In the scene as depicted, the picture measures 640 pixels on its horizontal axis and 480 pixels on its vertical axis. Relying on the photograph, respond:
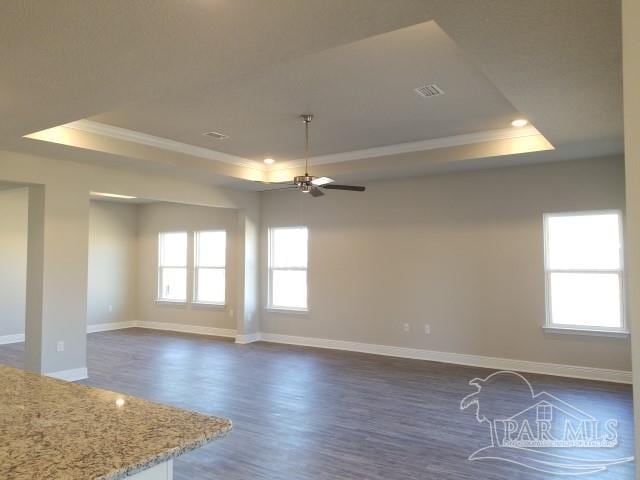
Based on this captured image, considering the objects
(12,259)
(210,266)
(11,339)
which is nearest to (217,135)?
(210,266)

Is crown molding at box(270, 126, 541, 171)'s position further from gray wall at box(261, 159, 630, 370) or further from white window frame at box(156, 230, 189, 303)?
white window frame at box(156, 230, 189, 303)

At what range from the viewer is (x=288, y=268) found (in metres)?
8.19

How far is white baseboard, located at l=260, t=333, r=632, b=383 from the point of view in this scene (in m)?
5.52

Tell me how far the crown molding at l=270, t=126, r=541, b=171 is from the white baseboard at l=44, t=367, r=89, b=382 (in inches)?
155

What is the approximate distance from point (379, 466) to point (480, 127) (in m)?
3.78

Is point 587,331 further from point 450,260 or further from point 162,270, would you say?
point 162,270

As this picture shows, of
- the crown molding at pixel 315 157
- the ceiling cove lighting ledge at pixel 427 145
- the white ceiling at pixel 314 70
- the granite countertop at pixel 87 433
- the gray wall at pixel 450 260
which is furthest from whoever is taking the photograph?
the gray wall at pixel 450 260

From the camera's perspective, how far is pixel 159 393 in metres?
5.00

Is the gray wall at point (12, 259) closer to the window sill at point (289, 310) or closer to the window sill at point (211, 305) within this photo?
the window sill at point (211, 305)

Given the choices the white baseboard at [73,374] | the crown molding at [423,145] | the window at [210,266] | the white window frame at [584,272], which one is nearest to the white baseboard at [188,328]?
the window at [210,266]

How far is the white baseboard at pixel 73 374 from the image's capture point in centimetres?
551

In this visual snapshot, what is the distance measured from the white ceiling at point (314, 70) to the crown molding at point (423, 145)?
6.4 inches
